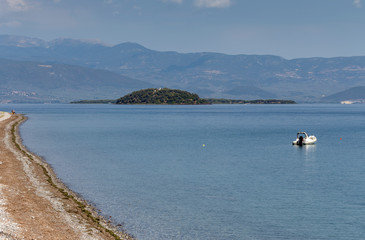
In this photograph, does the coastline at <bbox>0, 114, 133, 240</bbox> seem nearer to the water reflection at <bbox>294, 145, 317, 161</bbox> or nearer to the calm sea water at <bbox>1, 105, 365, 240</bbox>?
the calm sea water at <bbox>1, 105, 365, 240</bbox>

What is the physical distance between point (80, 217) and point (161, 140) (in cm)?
7346

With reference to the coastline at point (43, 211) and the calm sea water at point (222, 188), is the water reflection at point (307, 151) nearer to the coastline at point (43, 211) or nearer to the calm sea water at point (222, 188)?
the calm sea water at point (222, 188)

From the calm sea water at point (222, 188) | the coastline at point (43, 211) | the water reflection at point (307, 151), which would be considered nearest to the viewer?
the coastline at point (43, 211)

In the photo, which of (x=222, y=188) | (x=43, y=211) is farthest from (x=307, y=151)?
(x=43, y=211)

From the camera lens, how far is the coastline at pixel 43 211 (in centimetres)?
3078

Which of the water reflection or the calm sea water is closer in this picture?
the calm sea water

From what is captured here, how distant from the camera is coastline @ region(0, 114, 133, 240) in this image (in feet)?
101

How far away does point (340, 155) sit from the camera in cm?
8175

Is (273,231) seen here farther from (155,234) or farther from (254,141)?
(254,141)

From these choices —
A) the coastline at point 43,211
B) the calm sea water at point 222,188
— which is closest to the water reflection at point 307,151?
the calm sea water at point 222,188

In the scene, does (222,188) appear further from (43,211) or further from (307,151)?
(307,151)

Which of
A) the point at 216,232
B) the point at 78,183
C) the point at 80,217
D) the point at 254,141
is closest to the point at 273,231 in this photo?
the point at 216,232

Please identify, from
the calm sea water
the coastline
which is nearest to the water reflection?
the calm sea water

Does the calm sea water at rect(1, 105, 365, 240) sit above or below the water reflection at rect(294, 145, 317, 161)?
below
